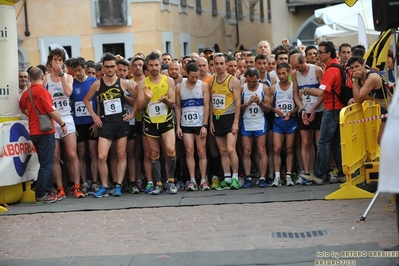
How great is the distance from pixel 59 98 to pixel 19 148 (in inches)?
40.8

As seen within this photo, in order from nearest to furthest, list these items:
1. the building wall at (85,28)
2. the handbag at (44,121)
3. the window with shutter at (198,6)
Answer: the handbag at (44,121) < the building wall at (85,28) < the window with shutter at (198,6)

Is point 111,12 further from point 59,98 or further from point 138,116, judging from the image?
point 59,98

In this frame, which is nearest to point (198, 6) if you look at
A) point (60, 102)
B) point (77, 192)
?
point (60, 102)

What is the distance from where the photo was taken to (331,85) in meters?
13.9

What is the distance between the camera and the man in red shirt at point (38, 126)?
45.2 ft

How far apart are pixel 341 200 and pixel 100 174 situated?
3.93m

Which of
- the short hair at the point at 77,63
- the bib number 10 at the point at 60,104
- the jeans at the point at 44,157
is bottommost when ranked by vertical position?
the jeans at the point at 44,157

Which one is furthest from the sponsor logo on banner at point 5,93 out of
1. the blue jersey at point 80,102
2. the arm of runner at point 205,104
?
the arm of runner at point 205,104

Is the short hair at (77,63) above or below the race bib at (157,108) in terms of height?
above

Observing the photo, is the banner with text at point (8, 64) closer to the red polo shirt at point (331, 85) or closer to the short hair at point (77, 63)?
the short hair at point (77, 63)

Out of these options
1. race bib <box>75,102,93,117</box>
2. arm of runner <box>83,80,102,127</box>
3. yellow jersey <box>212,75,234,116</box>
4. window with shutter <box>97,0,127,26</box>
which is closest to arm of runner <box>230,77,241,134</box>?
yellow jersey <box>212,75,234,116</box>

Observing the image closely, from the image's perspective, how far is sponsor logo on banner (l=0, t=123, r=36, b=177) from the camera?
45.3 ft

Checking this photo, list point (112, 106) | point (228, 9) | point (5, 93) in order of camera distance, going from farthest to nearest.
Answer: point (228, 9) → point (112, 106) → point (5, 93)

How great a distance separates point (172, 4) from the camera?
39562 mm
